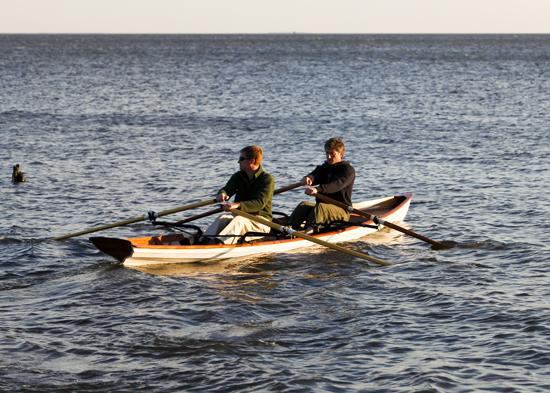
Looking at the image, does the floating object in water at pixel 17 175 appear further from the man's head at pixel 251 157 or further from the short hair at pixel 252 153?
the short hair at pixel 252 153

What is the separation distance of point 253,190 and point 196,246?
1463mm

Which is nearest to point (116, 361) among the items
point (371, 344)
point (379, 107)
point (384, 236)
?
point (371, 344)

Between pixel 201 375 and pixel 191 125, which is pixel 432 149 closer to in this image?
pixel 191 125

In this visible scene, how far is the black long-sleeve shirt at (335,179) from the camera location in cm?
1905

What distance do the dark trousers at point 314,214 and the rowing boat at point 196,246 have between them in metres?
0.22

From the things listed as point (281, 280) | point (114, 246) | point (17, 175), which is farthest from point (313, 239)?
point (17, 175)

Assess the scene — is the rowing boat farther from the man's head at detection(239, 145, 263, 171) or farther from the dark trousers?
the man's head at detection(239, 145, 263, 171)

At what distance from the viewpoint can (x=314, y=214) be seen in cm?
1936

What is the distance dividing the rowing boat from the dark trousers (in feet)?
0.72

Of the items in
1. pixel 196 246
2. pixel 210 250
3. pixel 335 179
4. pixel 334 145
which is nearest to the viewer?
pixel 196 246

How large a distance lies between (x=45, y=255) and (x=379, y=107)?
3779 centimetres

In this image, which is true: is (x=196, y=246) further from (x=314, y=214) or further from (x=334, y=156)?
(x=334, y=156)

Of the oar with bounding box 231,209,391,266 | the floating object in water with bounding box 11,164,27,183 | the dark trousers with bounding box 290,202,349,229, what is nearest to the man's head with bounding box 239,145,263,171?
the oar with bounding box 231,209,391,266

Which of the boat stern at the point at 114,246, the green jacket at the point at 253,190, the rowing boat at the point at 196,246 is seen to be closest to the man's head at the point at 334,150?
the rowing boat at the point at 196,246
